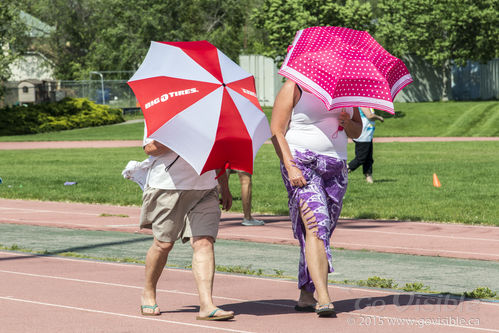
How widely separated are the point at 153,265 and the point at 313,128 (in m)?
1.55

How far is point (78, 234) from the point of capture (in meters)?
11.8

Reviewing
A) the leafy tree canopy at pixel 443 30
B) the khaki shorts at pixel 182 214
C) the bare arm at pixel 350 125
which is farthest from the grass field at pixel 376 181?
the leafy tree canopy at pixel 443 30

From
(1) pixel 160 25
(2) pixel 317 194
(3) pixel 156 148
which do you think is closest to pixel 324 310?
(2) pixel 317 194

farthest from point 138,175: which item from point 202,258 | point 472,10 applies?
point 472,10

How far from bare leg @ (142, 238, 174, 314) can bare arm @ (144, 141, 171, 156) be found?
0.64 m

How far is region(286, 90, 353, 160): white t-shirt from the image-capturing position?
673 cm

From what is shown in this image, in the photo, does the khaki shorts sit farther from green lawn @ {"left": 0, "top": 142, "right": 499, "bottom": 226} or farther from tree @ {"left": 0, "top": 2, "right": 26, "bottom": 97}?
tree @ {"left": 0, "top": 2, "right": 26, "bottom": 97}

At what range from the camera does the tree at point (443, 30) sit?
5622 cm

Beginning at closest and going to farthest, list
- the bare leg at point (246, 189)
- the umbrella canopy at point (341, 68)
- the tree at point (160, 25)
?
the umbrella canopy at point (341, 68), the bare leg at point (246, 189), the tree at point (160, 25)

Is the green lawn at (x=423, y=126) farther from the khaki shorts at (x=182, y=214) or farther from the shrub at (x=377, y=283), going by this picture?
the khaki shorts at (x=182, y=214)

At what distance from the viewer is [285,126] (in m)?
6.71

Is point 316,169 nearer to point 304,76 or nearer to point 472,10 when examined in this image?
point 304,76

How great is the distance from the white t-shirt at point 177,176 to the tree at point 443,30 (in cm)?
5118

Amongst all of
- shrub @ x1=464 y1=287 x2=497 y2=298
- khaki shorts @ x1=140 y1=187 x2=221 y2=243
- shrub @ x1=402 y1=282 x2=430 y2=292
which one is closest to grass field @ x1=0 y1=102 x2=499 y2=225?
shrub @ x1=402 y1=282 x2=430 y2=292
